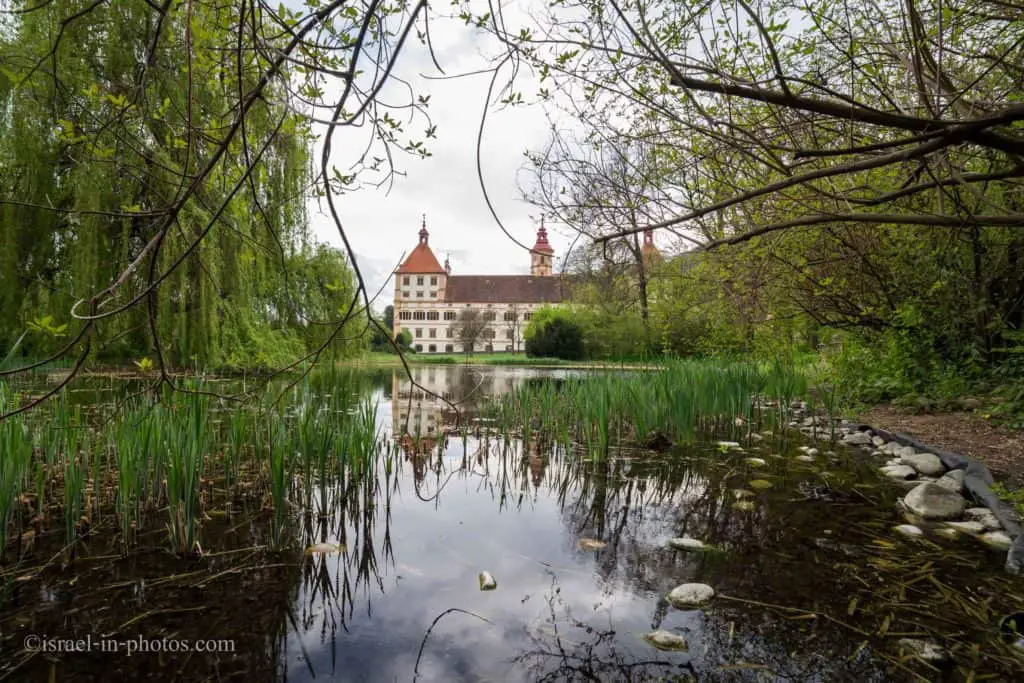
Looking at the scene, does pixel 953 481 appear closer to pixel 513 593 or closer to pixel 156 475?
pixel 513 593

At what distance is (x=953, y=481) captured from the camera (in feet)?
9.93

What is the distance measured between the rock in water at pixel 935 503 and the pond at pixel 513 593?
0.20 meters

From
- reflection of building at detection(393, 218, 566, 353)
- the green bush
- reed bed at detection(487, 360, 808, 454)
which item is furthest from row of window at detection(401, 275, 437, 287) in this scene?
reed bed at detection(487, 360, 808, 454)

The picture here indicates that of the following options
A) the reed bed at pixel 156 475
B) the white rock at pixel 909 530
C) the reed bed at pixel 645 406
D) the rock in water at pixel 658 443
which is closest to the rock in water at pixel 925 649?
the white rock at pixel 909 530

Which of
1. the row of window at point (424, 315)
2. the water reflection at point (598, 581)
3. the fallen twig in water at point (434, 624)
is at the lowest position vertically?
the fallen twig in water at point (434, 624)

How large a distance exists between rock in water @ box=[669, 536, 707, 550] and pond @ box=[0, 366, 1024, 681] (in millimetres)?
40

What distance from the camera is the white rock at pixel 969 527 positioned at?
246 centimetres

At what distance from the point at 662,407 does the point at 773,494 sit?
1.58m

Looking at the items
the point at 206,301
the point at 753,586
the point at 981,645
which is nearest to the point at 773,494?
the point at 753,586

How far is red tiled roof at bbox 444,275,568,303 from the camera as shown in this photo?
51.9 metres

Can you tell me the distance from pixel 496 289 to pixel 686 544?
53614mm

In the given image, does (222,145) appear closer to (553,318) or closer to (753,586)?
(753,586)

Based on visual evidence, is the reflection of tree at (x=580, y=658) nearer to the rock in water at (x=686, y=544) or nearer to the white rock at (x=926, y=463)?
the rock in water at (x=686, y=544)

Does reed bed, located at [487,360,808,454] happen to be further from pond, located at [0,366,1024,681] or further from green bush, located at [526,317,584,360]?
green bush, located at [526,317,584,360]
